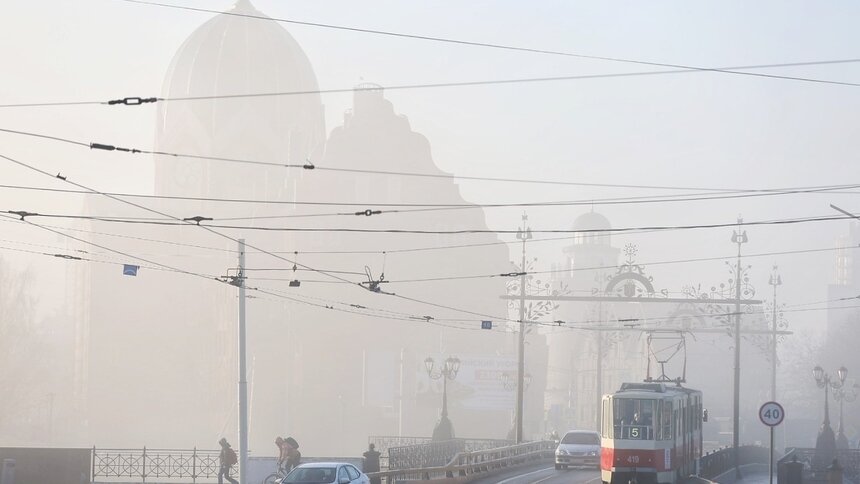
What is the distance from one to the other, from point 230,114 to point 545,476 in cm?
9387

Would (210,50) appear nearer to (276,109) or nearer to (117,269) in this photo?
(276,109)

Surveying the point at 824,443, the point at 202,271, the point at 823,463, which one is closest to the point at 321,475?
the point at 823,463

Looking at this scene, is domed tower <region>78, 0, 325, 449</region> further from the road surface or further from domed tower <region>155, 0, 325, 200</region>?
the road surface

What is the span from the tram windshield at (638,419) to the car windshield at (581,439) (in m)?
14.1

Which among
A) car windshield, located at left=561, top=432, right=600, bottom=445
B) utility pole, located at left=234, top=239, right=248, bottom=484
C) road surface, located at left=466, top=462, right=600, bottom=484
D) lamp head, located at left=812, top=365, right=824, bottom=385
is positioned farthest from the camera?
lamp head, located at left=812, top=365, right=824, bottom=385

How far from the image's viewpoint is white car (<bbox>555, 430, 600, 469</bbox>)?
178 feet

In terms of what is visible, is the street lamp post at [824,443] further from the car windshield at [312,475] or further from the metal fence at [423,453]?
the car windshield at [312,475]

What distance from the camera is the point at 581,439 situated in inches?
2216

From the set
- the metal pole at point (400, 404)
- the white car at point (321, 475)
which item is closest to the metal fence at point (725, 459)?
the white car at point (321, 475)

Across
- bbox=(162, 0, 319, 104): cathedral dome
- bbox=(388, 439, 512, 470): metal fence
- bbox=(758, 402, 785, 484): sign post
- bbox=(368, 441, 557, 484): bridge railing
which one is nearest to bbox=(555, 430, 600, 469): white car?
bbox=(368, 441, 557, 484): bridge railing

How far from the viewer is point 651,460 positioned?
1617 inches

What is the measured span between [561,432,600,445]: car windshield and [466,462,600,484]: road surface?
3.27ft

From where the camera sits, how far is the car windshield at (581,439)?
55938 mm

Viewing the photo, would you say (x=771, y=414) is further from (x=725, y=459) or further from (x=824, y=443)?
(x=824, y=443)
